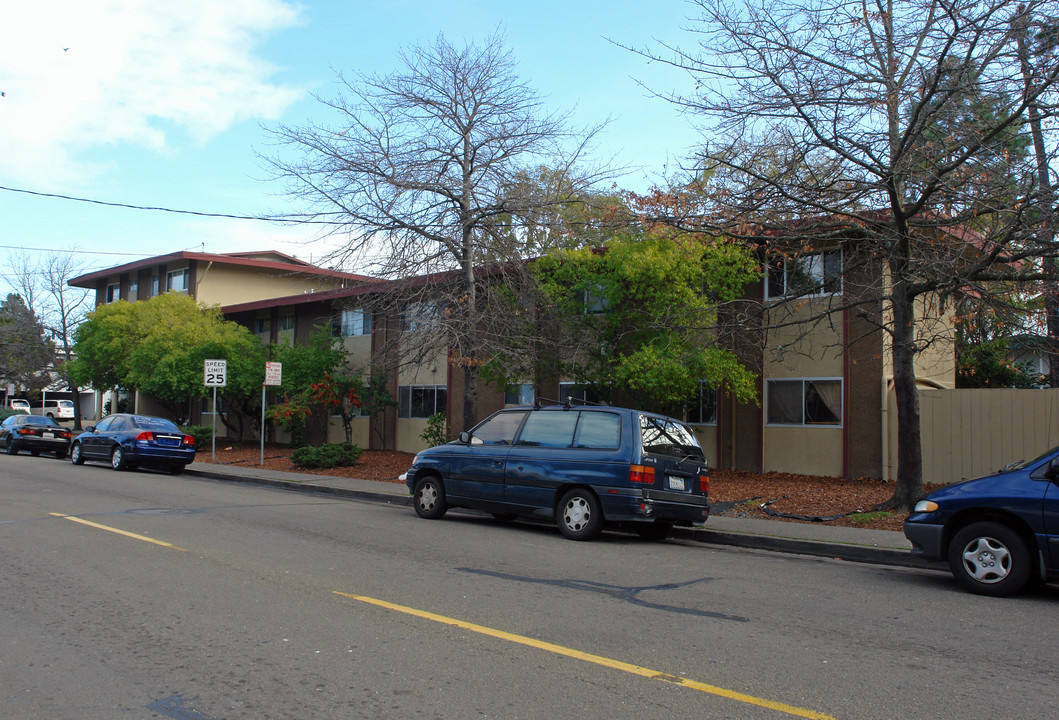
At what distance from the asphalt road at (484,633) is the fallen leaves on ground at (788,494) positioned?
309 cm

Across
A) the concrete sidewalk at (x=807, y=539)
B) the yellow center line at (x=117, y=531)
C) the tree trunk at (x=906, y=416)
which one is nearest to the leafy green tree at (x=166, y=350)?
the concrete sidewalk at (x=807, y=539)

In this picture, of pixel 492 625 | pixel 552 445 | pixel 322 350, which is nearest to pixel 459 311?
pixel 552 445

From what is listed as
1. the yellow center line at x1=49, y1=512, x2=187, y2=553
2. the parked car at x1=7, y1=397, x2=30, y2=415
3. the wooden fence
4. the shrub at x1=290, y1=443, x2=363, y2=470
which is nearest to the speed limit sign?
the shrub at x1=290, y1=443, x2=363, y2=470

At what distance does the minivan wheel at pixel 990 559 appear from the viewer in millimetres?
7438

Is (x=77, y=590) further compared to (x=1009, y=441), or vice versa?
(x=1009, y=441)

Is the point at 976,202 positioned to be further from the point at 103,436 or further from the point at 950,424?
the point at 103,436

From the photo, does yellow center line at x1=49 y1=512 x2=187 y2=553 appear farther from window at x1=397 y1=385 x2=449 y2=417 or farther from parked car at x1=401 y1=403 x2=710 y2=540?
window at x1=397 y1=385 x2=449 y2=417

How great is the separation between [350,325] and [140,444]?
9620 mm

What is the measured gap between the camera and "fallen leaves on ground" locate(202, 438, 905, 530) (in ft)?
41.4

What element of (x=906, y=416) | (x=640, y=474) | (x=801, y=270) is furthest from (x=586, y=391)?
(x=640, y=474)

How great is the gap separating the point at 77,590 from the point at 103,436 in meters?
16.5

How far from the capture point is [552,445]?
11109mm

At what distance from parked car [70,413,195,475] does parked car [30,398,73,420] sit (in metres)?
34.1

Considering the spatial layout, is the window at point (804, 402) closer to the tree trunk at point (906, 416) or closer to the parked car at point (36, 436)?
the tree trunk at point (906, 416)
